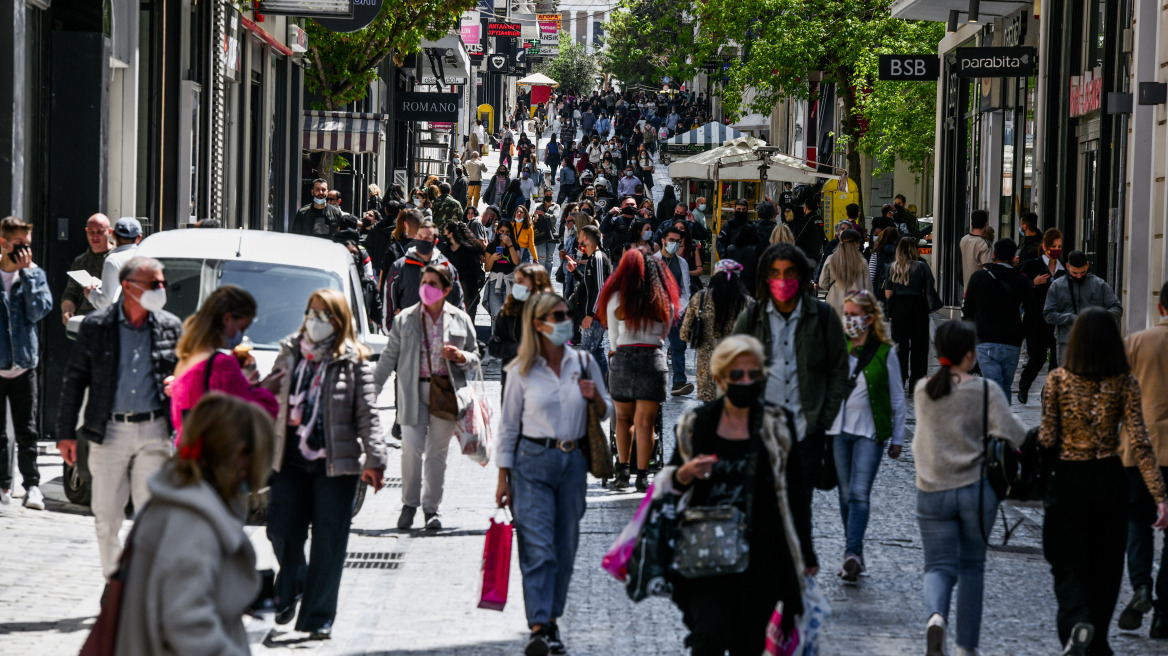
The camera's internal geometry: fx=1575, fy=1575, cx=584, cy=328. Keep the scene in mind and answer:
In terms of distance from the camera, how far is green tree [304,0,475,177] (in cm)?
2630

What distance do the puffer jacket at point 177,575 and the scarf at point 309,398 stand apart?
3.26m

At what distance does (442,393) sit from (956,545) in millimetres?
3966

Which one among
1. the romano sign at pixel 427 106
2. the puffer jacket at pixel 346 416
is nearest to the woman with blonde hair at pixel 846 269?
the puffer jacket at pixel 346 416

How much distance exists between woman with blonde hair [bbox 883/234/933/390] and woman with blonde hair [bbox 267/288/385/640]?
882 cm

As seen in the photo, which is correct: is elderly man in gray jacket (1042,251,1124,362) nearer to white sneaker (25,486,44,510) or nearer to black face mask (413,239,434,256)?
black face mask (413,239,434,256)

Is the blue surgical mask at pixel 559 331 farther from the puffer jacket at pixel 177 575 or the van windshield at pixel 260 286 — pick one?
the puffer jacket at pixel 177 575

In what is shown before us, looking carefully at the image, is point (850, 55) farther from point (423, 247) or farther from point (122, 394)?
point (122, 394)

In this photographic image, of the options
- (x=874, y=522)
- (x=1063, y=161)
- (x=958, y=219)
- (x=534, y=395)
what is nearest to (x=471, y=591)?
(x=534, y=395)

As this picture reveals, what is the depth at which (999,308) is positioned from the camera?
1296cm

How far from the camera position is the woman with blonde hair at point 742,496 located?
5.78 meters

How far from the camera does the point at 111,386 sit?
736 centimetres

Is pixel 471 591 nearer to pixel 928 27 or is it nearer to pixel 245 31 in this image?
pixel 245 31

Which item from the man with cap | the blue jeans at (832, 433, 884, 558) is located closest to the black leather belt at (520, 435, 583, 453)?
the blue jeans at (832, 433, 884, 558)

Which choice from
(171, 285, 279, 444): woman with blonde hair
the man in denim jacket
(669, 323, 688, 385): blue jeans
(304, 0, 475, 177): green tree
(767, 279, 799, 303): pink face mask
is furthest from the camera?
(304, 0, 475, 177): green tree
